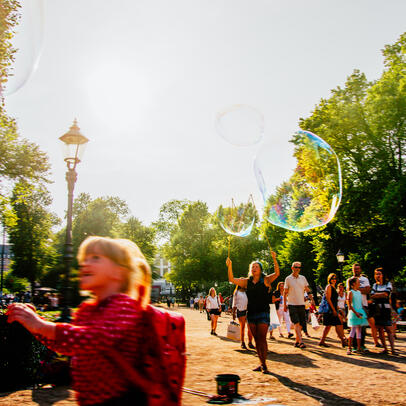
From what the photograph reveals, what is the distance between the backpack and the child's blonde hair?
→ 0.47ft

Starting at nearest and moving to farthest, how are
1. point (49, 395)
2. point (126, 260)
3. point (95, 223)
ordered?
point (126, 260) < point (49, 395) < point (95, 223)

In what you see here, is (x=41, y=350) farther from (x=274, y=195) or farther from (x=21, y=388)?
(x=274, y=195)

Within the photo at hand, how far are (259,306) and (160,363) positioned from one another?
585cm

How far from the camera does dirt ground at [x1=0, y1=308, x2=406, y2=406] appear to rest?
557cm

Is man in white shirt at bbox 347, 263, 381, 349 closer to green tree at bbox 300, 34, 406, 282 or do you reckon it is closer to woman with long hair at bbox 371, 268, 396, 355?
woman with long hair at bbox 371, 268, 396, 355

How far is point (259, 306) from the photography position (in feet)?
25.3

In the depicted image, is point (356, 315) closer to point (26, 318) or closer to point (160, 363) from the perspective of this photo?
point (160, 363)

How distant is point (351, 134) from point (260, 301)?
18597 millimetres

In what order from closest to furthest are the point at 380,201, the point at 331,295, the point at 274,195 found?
the point at 274,195
the point at 331,295
the point at 380,201

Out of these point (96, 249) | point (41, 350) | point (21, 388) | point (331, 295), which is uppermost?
point (96, 249)

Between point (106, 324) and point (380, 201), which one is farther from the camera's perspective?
point (380, 201)

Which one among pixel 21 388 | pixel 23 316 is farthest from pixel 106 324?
pixel 21 388

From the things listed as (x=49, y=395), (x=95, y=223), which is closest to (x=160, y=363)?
(x=49, y=395)

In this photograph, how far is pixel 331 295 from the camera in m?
11.3
